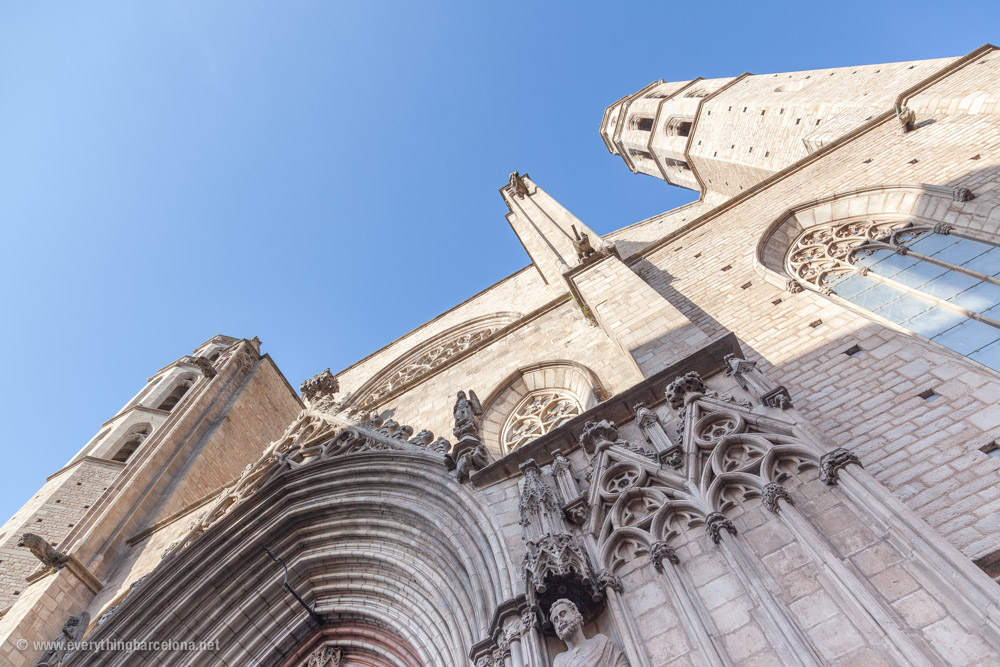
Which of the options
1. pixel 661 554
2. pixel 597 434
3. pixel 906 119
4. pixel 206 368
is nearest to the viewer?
pixel 661 554

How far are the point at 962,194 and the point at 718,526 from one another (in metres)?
5.73

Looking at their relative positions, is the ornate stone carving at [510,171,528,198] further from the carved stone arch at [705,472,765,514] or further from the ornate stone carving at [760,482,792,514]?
the ornate stone carving at [760,482,792,514]

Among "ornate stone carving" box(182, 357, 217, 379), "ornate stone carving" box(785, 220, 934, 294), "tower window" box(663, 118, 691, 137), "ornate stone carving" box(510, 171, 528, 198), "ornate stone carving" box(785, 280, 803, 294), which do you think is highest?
"tower window" box(663, 118, 691, 137)

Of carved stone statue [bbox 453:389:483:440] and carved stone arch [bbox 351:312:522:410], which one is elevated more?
carved stone arch [bbox 351:312:522:410]

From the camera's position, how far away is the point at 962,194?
7.18m

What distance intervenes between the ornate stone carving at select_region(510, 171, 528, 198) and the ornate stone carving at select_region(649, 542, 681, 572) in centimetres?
1281

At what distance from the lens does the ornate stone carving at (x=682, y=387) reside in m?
4.68

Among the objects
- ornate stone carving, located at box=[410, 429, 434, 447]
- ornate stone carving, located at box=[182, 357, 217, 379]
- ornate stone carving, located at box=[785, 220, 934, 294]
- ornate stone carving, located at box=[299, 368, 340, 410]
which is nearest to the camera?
ornate stone carving, located at box=[410, 429, 434, 447]

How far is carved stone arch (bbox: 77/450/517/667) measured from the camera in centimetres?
600

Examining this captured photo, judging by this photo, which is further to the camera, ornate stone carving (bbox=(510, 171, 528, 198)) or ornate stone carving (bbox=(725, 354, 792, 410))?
ornate stone carving (bbox=(510, 171, 528, 198))

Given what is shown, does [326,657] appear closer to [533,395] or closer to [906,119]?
[533,395]

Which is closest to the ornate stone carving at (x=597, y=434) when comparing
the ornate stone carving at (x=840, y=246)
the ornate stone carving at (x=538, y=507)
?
the ornate stone carving at (x=538, y=507)

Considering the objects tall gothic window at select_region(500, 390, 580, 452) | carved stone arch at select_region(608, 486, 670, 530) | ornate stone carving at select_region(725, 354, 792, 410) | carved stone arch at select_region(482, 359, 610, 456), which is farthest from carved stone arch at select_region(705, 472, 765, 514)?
tall gothic window at select_region(500, 390, 580, 452)

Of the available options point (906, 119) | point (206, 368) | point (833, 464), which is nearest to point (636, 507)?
point (833, 464)
